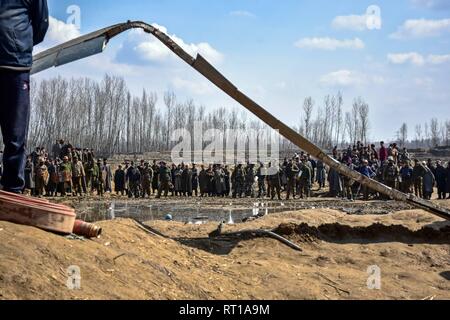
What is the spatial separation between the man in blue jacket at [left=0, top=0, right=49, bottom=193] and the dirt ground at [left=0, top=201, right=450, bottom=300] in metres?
0.60

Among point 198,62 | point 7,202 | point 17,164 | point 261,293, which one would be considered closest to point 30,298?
point 7,202

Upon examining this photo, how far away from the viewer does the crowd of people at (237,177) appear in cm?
2023

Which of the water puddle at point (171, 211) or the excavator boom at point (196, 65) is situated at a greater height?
the excavator boom at point (196, 65)

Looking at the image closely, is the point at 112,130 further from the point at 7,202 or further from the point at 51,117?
the point at 7,202

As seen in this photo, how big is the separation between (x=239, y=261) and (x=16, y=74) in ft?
10.8

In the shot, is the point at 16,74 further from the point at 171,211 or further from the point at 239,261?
the point at 171,211

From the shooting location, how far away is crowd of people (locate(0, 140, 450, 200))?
66.4 feet

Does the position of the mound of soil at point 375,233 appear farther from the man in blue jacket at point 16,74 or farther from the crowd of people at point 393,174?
the crowd of people at point 393,174

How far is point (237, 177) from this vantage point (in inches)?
971

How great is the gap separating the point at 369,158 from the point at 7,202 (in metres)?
20.6

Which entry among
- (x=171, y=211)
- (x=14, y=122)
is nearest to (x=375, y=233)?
(x=14, y=122)

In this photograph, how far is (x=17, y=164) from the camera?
4.33 m

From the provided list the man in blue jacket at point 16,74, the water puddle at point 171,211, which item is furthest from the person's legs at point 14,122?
the water puddle at point 171,211

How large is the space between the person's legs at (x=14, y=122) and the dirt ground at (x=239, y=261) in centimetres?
53
